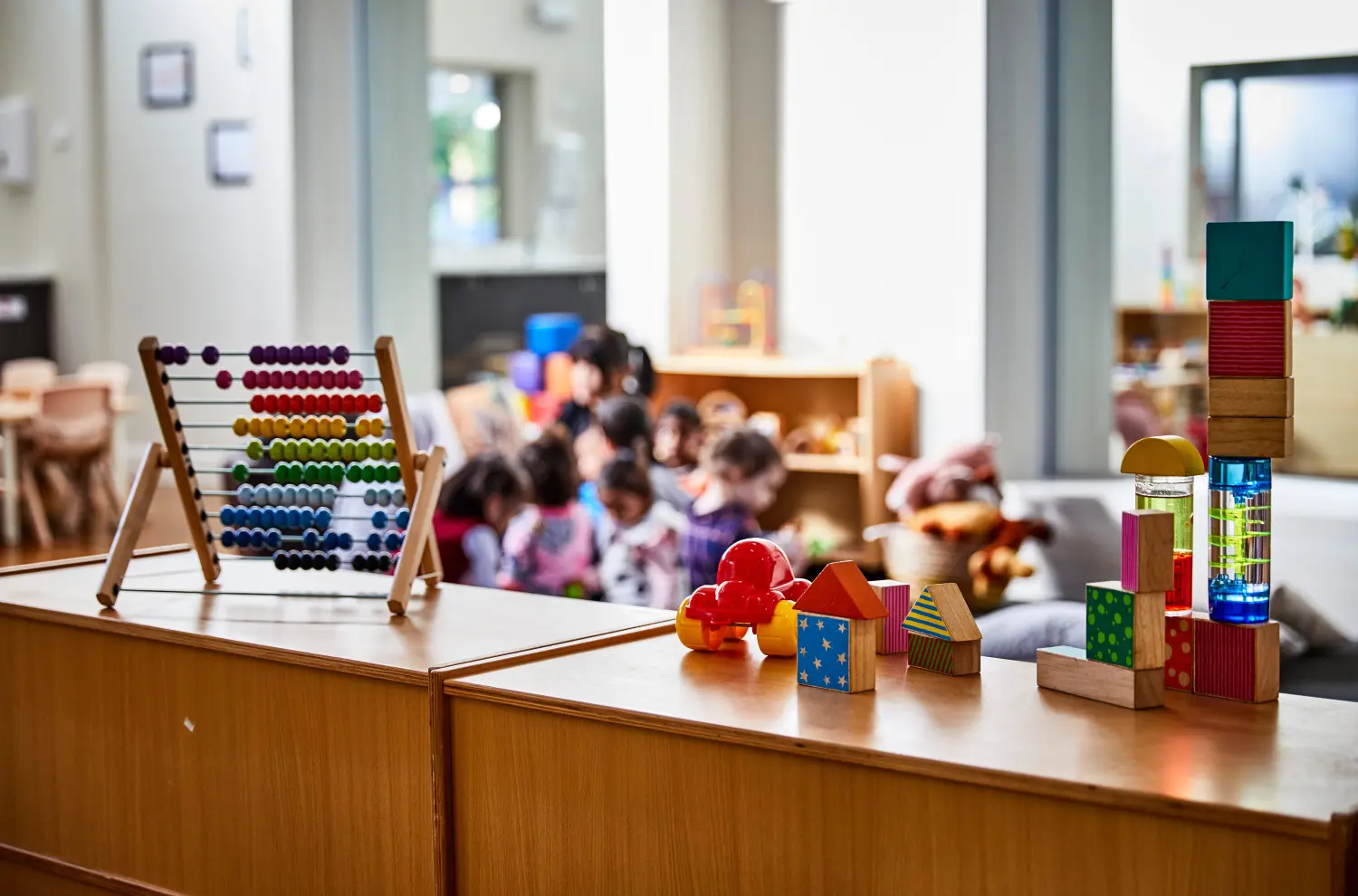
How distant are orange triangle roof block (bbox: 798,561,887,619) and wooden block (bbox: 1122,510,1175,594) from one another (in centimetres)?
26

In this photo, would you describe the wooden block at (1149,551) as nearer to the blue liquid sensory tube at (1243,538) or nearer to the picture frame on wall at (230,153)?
the blue liquid sensory tube at (1243,538)

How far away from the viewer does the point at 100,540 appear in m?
6.96

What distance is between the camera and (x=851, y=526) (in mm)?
5066

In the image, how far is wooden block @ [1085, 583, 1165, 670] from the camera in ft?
4.85

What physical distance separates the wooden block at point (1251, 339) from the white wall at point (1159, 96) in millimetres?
3070

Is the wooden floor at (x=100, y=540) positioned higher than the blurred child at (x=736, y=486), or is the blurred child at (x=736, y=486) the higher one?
the blurred child at (x=736, y=486)

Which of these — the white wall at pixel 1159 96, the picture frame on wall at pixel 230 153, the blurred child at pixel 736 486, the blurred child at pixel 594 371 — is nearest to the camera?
the white wall at pixel 1159 96

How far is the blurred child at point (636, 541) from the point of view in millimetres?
4465

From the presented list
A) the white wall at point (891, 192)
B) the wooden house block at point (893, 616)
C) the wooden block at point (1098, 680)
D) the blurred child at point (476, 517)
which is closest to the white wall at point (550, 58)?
the white wall at point (891, 192)

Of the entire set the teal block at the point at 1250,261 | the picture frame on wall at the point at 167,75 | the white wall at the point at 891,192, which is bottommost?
the teal block at the point at 1250,261

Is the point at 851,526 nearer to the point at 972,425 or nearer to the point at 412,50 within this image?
the point at 972,425

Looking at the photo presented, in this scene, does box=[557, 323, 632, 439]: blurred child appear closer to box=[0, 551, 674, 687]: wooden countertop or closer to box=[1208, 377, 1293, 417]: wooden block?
box=[0, 551, 674, 687]: wooden countertop

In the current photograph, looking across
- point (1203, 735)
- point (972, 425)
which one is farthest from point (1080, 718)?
point (972, 425)

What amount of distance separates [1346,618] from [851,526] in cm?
164
